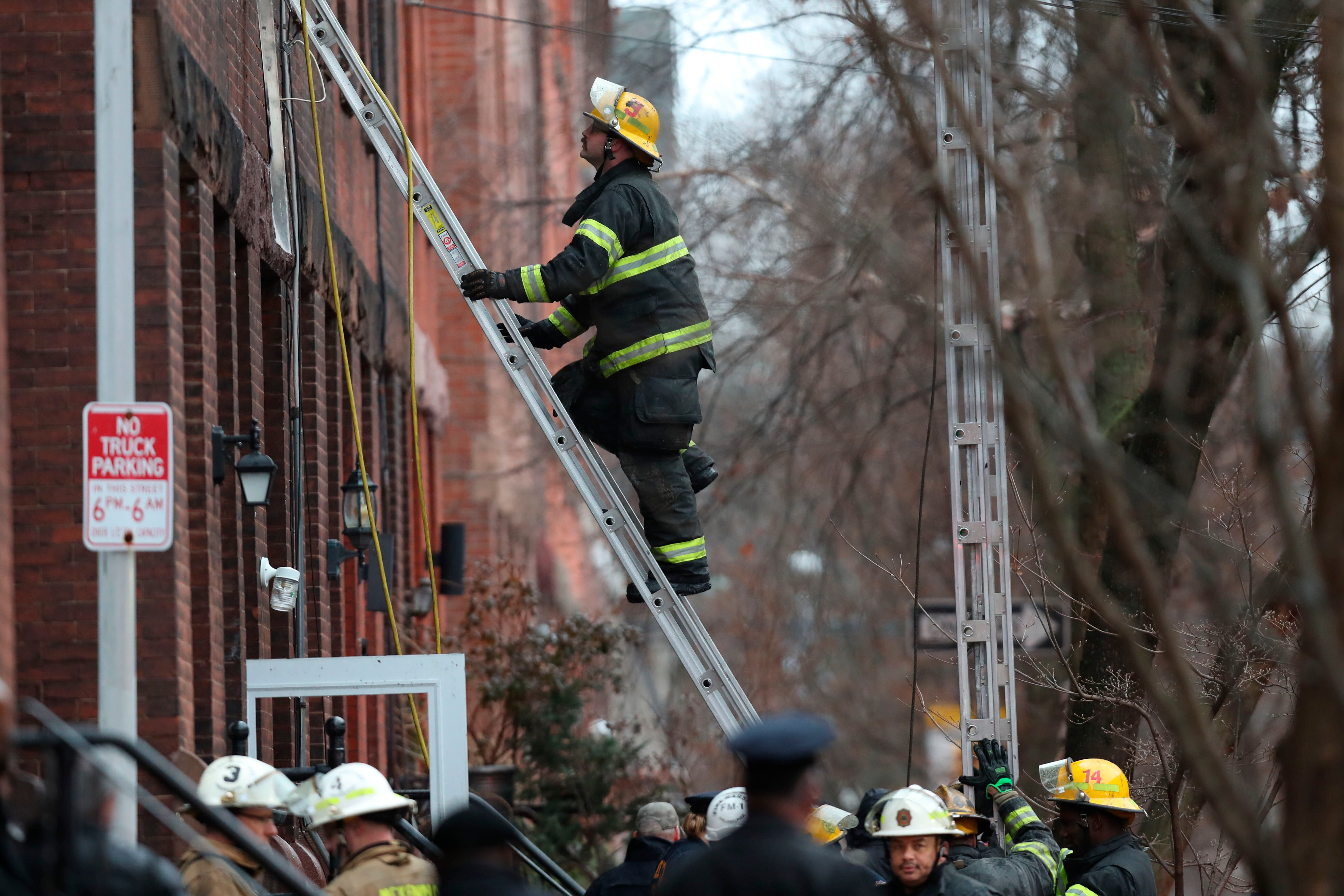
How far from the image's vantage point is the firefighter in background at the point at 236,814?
518cm

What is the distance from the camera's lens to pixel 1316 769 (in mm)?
2729

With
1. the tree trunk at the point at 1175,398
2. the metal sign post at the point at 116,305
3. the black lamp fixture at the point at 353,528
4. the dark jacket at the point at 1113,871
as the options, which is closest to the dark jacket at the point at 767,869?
the metal sign post at the point at 116,305

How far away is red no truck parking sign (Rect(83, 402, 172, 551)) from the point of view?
5.46 m

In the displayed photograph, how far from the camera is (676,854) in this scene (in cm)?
699

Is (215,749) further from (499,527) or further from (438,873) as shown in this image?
(499,527)

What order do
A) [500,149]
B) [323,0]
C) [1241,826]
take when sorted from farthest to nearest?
[500,149] → [323,0] → [1241,826]

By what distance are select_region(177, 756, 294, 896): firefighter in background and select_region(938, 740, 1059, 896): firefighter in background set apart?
2285 millimetres

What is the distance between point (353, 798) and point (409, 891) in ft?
1.12

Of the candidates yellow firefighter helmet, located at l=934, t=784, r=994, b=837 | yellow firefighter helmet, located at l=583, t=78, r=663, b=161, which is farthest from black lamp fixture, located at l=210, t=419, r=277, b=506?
yellow firefighter helmet, located at l=934, t=784, r=994, b=837

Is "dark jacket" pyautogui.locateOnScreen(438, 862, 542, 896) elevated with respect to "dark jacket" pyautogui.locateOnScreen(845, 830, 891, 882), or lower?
elevated

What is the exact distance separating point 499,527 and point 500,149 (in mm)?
5889

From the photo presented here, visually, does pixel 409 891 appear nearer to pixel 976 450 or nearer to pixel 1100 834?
pixel 1100 834

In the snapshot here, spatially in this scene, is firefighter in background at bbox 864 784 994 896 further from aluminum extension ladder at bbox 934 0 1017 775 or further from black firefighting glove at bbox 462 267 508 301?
black firefighting glove at bbox 462 267 508 301

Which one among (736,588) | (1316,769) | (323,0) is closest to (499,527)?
(736,588)
